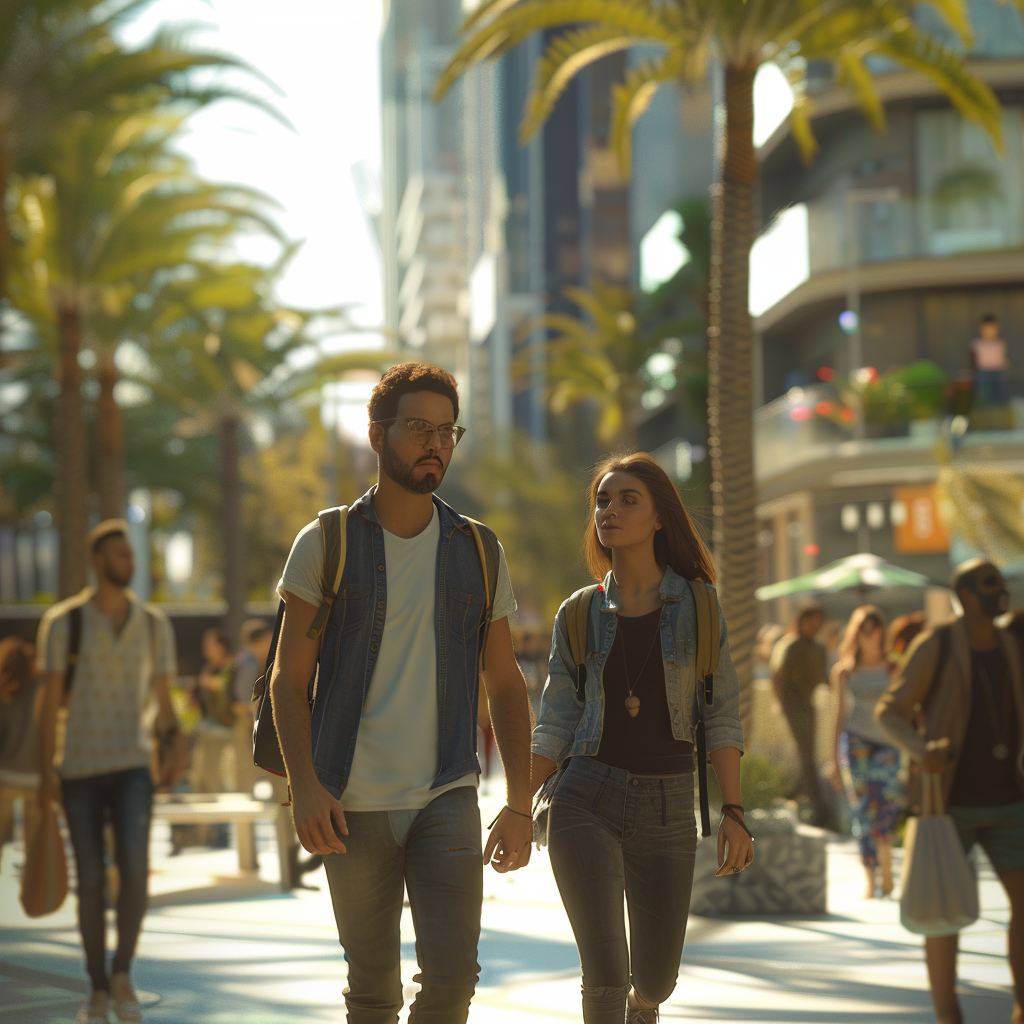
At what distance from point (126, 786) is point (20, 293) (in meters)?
19.5

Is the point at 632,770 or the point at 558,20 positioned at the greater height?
the point at 558,20

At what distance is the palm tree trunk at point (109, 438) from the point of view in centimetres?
2728

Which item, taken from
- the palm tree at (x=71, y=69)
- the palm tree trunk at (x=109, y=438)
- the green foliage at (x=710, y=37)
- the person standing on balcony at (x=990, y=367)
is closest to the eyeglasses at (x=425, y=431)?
the green foliage at (x=710, y=37)

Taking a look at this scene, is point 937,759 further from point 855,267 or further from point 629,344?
point 629,344

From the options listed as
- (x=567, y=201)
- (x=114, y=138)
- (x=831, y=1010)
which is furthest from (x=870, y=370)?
(x=567, y=201)

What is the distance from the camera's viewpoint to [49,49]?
1742 centimetres

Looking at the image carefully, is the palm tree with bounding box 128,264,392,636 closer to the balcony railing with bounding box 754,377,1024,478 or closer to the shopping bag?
the balcony railing with bounding box 754,377,1024,478

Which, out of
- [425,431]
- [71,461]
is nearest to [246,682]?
[425,431]

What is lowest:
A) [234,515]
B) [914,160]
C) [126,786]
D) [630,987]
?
[630,987]

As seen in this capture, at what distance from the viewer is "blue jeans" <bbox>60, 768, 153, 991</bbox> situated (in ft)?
21.5

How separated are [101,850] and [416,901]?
3148 mm

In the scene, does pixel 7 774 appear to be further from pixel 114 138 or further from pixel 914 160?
pixel 914 160

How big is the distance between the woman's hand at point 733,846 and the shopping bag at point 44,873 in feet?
12.3

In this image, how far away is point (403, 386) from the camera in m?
4.12
